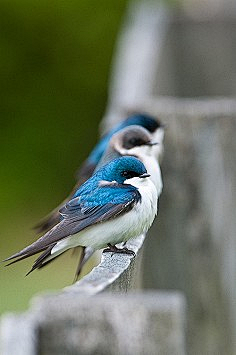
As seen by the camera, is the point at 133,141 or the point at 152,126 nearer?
the point at 133,141

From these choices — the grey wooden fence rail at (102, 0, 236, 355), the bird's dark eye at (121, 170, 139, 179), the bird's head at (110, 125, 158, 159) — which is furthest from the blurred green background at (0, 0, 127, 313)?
the bird's dark eye at (121, 170, 139, 179)

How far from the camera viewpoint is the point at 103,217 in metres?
2.72

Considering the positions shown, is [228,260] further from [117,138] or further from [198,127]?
[117,138]

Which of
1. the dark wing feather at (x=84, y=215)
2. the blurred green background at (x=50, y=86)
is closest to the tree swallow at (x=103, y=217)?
the dark wing feather at (x=84, y=215)

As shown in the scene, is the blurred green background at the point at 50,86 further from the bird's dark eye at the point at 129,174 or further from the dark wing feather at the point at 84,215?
the dark wing feather at the point at 84,215

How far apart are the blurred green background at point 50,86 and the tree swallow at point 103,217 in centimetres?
478

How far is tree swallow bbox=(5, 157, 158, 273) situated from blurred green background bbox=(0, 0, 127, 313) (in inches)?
188

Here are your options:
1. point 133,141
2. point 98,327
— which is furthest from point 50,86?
point 98,327

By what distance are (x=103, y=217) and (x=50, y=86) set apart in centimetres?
547

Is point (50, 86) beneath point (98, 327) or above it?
above

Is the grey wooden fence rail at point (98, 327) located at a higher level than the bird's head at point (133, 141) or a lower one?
lower

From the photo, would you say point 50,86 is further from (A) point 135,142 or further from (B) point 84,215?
(B) point 84,215

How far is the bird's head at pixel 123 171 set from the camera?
2.90 metres

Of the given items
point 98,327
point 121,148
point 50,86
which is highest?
point 50,86
